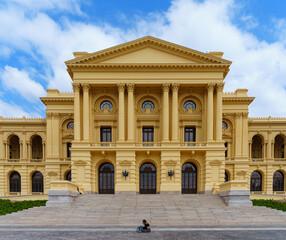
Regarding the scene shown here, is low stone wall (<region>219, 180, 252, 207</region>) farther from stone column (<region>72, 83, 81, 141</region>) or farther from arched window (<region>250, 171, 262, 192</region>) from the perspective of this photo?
arched window (<region>250, 171, 262, 192</region>)

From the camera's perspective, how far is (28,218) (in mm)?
20484

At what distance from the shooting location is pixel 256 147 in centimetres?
4722

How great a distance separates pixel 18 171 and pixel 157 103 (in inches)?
1152

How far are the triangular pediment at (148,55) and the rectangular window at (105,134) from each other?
9370 millimetres

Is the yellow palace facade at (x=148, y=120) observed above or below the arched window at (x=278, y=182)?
above

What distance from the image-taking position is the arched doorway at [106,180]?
32.2 meters

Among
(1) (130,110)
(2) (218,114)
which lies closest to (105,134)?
(1) (130,110)

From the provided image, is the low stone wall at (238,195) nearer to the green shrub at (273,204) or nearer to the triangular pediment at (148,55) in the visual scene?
the green shrub at (273,204)

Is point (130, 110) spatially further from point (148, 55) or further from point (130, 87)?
point (148, 55)

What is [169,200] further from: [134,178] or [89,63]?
[89,63]

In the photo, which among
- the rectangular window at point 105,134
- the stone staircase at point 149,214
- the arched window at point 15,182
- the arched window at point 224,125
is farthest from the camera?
the arched window at point 15,182

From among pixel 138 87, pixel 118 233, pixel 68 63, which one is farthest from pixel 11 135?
pixel 118 233

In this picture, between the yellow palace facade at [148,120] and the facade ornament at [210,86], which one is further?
the facade ornament at [210,86]

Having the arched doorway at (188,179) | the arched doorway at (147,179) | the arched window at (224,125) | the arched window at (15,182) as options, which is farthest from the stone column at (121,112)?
the arched window at (15,182)
